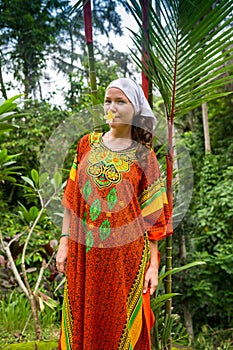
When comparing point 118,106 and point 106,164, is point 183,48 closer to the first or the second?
point 118,106

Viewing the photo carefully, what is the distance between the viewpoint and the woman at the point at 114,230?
127 centimetres

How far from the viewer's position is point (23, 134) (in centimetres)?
448

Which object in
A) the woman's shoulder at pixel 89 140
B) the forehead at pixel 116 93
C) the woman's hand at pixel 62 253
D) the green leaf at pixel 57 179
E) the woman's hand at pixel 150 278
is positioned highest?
the forehead at pixel 116 93

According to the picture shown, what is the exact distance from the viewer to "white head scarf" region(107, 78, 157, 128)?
1259mm

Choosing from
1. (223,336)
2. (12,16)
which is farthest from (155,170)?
(12,16)

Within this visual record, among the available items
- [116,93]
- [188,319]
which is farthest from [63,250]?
[188,319]

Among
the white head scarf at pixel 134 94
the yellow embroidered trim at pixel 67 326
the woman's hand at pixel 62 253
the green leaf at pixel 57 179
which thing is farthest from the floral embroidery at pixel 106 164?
the green leaf at pixel 57 179

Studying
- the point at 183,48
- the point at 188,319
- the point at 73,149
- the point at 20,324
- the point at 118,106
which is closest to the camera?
the point at 118,106

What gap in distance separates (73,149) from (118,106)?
2236 millimetres

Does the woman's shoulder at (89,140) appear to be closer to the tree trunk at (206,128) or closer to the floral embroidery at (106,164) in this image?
the floral embroidery at (106,164)

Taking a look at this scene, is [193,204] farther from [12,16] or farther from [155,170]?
[155,170]

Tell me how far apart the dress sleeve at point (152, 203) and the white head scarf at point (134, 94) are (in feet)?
0.46

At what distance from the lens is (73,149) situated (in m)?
3.46

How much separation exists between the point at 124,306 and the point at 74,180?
0.43 m
